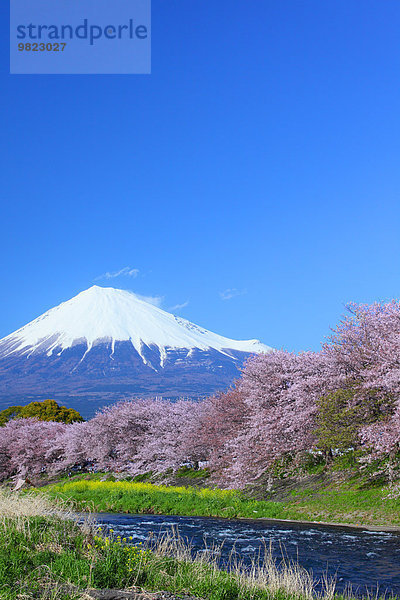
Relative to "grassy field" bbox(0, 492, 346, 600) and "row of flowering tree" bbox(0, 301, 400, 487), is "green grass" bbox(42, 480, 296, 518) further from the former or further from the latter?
"grassy field" bbox(0, 492, 346, 600)

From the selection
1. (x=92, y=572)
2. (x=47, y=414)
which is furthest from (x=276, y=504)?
(x=47, y=414)

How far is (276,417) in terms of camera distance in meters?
33.9

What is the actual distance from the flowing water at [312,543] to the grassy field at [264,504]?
1.67 metres

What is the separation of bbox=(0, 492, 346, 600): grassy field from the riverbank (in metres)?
6.06

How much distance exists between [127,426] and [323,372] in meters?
32.3

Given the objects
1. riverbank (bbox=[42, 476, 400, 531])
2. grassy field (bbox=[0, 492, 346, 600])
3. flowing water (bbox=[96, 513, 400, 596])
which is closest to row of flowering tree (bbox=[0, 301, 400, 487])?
riverbank (bbox=[42, 476, 400, 531])

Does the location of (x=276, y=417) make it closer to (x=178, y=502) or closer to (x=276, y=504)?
(x=276, y=504)

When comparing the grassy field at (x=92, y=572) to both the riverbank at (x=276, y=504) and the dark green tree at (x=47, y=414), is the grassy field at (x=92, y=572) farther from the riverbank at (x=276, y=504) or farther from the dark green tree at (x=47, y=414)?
the dark green tree at (x=47, y=414)

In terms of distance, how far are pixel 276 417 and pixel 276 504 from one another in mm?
5720

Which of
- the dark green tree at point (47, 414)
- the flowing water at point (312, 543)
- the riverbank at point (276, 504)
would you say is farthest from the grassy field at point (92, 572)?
the dark green tree at point (47, 414)

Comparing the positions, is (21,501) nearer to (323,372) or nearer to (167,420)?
(323,372)

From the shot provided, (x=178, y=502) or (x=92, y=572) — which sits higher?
(x=92, y=572)

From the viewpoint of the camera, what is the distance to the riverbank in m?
24.1

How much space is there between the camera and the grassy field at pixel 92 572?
9454 millimetres
